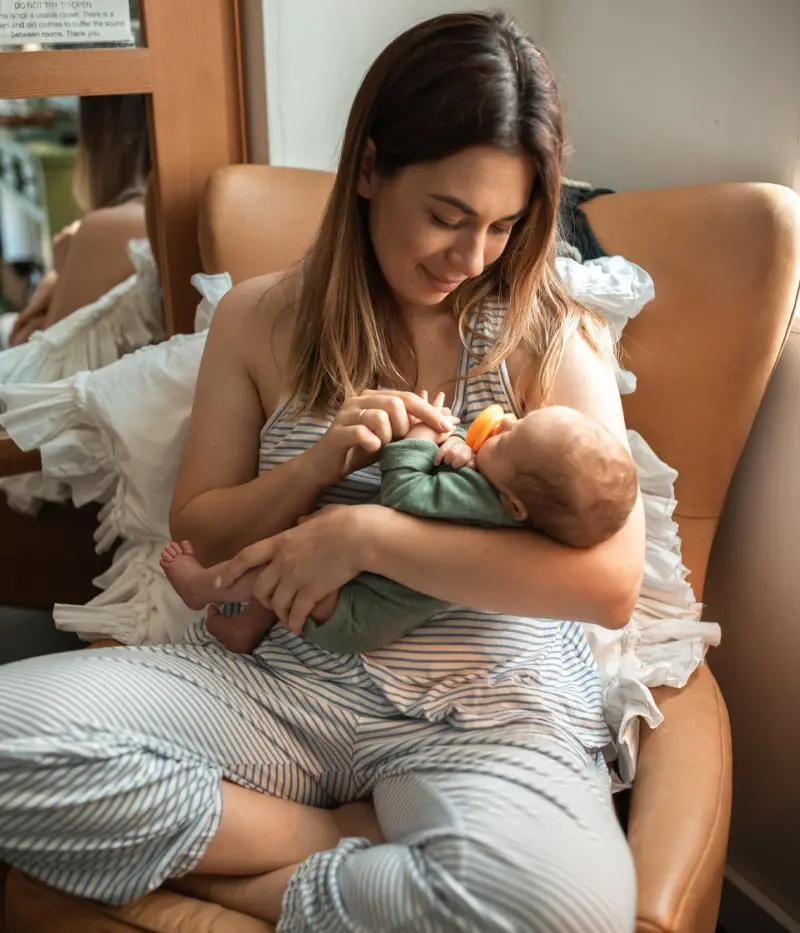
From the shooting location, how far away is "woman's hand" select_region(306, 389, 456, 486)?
1.07 metres

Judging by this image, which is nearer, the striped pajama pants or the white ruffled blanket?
the striped pajama pants

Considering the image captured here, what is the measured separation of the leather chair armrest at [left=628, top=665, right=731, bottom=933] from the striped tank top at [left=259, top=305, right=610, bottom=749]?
0.26 feet

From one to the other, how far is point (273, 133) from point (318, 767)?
1.17 m

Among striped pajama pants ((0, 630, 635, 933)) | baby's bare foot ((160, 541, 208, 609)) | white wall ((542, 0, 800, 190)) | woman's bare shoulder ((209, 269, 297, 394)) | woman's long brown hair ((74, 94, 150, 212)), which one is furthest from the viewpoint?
woman's long brown hair ((74, 94, 150, 212))

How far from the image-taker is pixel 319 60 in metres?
1.72

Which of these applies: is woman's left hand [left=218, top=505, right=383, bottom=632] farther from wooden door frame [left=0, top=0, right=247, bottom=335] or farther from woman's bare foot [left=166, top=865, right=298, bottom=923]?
wooden door frame [left=0, top=0, right=247, bottom=335]

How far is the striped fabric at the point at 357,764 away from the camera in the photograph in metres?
0.87

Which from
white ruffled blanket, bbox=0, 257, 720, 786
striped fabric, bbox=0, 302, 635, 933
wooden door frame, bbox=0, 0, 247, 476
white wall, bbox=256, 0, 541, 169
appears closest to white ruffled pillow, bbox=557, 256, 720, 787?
white ruffled blanket, bbox=0, 257, 720, 786

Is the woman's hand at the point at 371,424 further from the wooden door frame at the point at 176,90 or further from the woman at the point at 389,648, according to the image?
the wooden door frame at the point at 176,90

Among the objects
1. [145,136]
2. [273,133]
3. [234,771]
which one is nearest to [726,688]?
[234,771]

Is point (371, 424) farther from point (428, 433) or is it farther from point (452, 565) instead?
point (452, 565)

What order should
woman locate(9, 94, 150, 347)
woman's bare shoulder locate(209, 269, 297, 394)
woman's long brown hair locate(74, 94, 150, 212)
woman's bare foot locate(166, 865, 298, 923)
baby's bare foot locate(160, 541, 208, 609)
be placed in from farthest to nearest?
1. woman locate(9, 94, 150, 347)
2. woman's long brown hair locate(74, 94, 150, 212)
3. woman's bare shoulder locate(209, 269, 297, 394)
4. baby's bare foot locate(160, 541, 208, 609)
5. woman's bare foot locate(166, 865, 298, 923)

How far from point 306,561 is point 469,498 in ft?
0.65

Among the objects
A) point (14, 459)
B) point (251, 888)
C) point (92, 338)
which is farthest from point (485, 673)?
point (92, 338)
